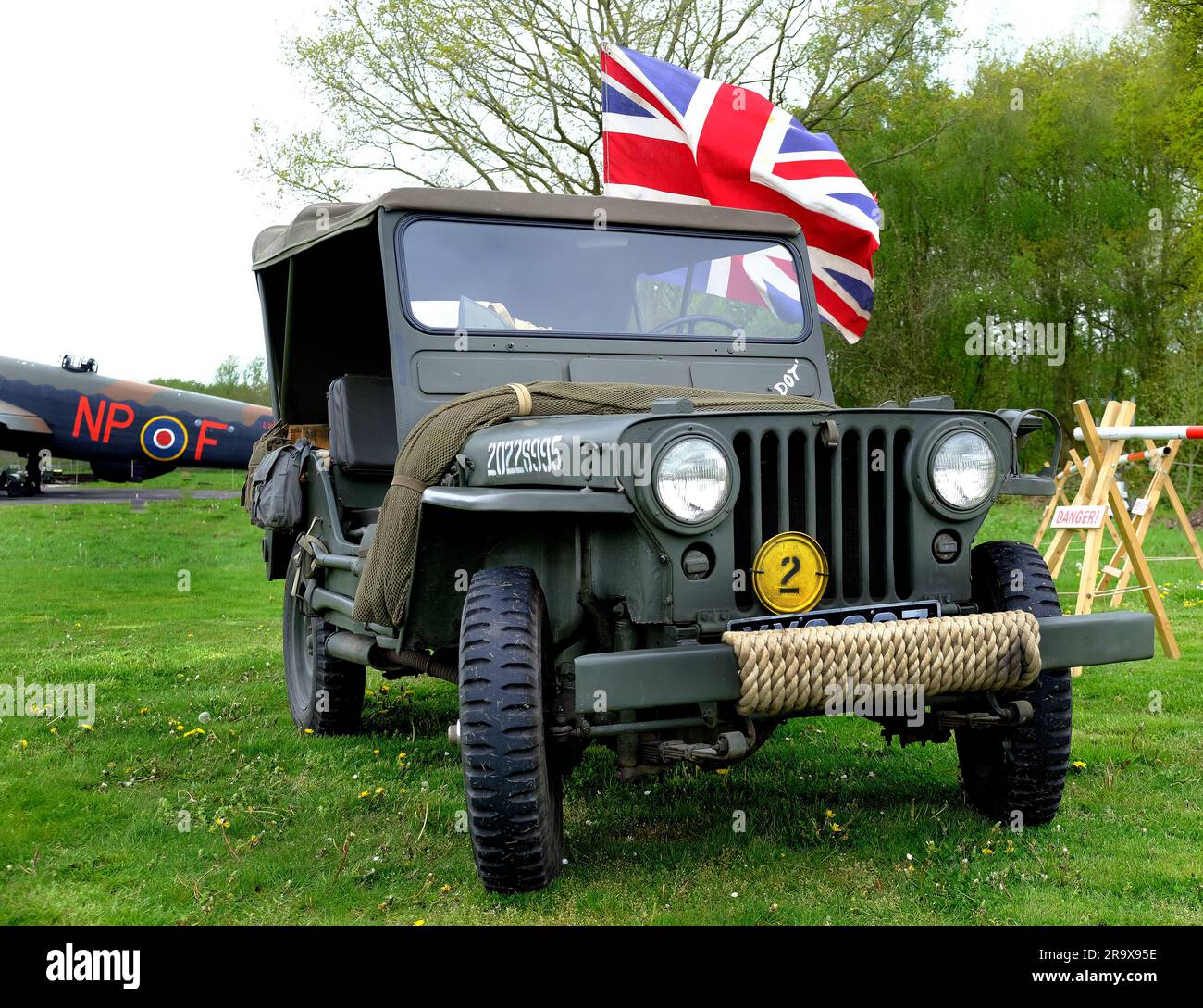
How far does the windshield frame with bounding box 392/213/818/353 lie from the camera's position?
4496mm

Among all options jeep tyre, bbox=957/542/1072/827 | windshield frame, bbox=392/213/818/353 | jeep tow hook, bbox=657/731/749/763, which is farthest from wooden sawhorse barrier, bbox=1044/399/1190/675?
jeep tow hook, bbox=657/731/749/763

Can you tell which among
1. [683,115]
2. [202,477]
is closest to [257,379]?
[202,477]

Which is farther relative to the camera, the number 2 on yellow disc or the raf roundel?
the raf roundel

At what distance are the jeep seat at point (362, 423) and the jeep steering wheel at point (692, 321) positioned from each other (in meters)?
1.17

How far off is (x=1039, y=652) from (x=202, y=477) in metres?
30.1

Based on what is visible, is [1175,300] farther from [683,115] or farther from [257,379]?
[257,379]

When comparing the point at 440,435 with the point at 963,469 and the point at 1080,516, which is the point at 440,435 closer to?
the point at 963,469

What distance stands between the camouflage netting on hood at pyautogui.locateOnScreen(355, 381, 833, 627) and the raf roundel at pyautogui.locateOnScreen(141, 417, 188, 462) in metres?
21.8

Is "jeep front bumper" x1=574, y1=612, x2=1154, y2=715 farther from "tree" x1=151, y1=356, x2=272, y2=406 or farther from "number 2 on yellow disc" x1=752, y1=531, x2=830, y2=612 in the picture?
"tree" x1=151, y1=356, x2=272, y2=406

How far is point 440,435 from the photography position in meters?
3.84

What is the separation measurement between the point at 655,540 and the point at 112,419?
76.0 ft

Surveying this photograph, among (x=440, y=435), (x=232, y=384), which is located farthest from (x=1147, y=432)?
(x=232, y=384)

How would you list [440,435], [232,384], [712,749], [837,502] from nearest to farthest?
1. [712,749]
2. [837,502]
3. [440,435]
4. [232,384]

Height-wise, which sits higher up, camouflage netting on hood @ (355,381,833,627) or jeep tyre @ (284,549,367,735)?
camouflage netting on hood @ (355,381,833,627)
